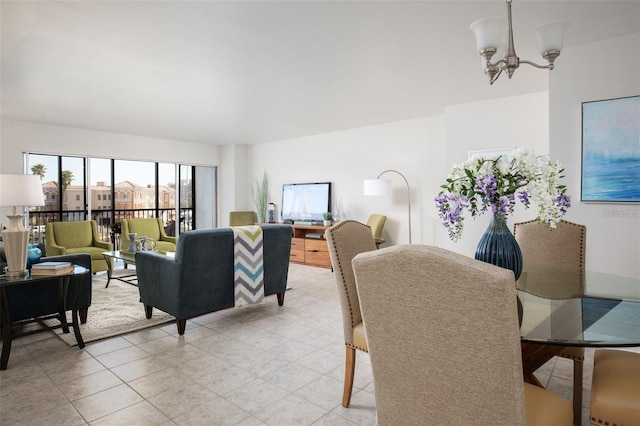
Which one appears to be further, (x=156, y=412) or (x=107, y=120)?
(x=107, y=120)

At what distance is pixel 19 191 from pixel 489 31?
3.44m

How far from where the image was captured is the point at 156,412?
2035mm

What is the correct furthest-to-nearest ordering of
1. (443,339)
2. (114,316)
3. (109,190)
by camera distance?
(109,190) → (114,316) → (443,339)

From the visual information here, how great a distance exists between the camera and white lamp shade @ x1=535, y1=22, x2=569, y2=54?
6.57 ft

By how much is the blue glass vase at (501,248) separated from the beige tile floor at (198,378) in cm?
104

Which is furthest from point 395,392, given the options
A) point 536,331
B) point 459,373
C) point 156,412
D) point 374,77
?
point 374,77

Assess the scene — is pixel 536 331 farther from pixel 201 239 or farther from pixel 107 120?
pixel 107 120

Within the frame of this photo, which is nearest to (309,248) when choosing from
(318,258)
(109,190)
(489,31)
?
(318,258)

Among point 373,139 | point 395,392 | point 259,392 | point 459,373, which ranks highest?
point 373,139

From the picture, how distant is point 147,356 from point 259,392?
1051 mm

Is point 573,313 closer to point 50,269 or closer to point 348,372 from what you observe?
point 348,372

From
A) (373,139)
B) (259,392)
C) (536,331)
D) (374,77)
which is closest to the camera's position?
(536,331)

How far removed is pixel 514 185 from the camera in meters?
1.63

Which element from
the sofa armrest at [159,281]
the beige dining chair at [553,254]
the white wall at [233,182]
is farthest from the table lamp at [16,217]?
the white wall at [233,182]
